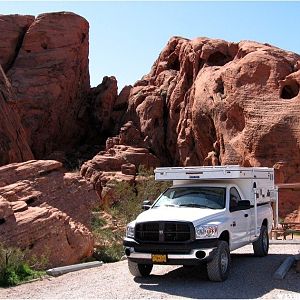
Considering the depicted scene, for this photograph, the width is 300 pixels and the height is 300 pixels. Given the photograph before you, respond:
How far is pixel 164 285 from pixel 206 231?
4.22 ft

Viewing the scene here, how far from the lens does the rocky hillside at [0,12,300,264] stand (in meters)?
14.7

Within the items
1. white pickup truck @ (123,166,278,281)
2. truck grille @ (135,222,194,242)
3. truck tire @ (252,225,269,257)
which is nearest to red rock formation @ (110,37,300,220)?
truck tire @ (252,225,269,257)

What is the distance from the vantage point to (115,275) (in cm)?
1122

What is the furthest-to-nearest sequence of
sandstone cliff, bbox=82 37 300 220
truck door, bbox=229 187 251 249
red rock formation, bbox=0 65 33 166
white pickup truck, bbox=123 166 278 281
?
sandstone cliff, bbox=82 37 300 220 → red rock formation, bbox=0 65 33 166 → truck door, bbox=229 187 251 249 → white pickup truck, bbox=123 166 278 281

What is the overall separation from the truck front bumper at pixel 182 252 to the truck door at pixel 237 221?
4.20ft

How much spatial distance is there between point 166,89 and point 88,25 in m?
12.6

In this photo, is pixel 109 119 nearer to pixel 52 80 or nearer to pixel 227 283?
pixel 52 80

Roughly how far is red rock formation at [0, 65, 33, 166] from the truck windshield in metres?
15.5

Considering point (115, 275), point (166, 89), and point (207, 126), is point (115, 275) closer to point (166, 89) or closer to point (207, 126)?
point (207, 126)

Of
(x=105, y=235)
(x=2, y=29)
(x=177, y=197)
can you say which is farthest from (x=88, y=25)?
(x=177, y=197)

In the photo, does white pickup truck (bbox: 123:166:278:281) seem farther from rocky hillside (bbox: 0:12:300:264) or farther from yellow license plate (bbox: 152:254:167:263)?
rocky hillside (bbox: 0:12:300:264)

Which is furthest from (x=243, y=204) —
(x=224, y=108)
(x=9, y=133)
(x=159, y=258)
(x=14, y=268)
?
(x=224, y=108)

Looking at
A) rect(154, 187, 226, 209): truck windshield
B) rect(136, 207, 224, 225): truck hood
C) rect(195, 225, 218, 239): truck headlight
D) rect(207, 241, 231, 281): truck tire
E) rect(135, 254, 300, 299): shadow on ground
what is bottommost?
rect(135, 254, 300, 299): shadow on ground

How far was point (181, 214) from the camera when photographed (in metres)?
10.4
